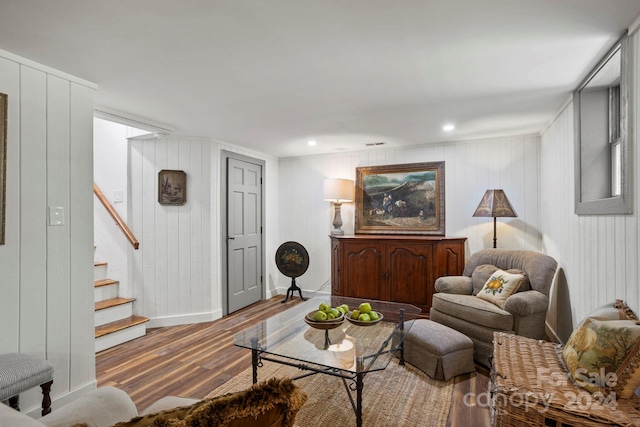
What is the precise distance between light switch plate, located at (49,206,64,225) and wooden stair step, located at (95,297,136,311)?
161 cm

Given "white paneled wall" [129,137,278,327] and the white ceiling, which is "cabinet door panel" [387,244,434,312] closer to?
the white ceiling

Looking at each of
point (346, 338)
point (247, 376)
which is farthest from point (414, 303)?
point (247, 376)

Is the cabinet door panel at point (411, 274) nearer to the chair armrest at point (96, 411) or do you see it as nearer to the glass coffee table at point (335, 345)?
the glass coffee table at point (335, 345)

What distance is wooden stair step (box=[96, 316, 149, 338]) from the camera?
3264 millimetres

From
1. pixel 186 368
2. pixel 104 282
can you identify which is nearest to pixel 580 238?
pixel 186 368

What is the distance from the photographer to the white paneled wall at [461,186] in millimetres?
3949

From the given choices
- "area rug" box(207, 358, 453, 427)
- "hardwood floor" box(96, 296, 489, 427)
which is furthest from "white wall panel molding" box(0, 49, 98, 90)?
"area rug" box(207, 358, 453, 427)

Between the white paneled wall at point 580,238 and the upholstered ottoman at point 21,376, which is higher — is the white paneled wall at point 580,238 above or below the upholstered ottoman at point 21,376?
above

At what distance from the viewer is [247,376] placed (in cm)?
265

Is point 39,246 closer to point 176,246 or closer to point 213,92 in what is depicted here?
point 213,92

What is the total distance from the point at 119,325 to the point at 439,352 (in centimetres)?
316

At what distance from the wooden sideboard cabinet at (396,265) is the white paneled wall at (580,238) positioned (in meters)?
1.02

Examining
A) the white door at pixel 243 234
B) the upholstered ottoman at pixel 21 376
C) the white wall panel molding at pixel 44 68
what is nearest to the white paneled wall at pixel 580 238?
the upholstered ottoman at pixel 21 376

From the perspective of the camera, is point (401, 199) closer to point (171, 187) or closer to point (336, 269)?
point (336, 269)
